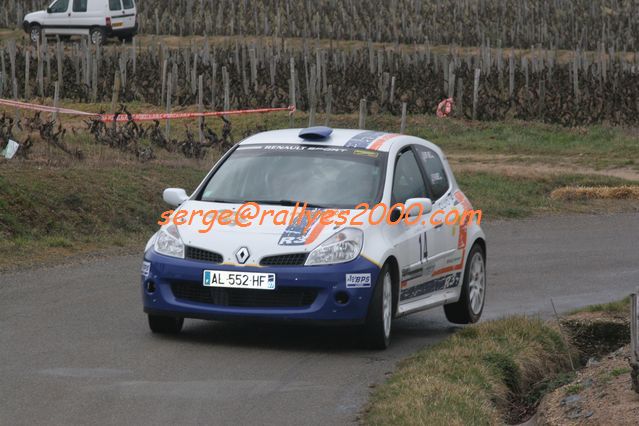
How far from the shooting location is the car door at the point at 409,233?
1141 cm

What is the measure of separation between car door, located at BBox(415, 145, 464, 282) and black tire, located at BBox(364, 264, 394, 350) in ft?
3.20

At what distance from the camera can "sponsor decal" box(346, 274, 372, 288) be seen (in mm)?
10719

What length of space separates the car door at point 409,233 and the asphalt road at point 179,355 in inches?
19.0

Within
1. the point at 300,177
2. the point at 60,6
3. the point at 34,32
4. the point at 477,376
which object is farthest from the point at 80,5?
the point at 477,376

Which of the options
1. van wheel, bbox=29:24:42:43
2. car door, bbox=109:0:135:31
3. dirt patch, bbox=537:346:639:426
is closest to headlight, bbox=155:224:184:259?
dirt patch, bbox=537:346:639:426

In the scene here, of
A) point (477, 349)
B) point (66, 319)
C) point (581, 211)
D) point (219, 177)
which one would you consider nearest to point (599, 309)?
point (477, 349)

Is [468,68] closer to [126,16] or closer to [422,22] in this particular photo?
[126,16]

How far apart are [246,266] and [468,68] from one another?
31248 mm

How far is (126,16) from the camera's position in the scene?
52.1 m

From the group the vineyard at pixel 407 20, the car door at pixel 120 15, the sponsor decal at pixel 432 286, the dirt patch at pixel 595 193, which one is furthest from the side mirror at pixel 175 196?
the vineyard at pixel 407 20

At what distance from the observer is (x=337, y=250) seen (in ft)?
35.4

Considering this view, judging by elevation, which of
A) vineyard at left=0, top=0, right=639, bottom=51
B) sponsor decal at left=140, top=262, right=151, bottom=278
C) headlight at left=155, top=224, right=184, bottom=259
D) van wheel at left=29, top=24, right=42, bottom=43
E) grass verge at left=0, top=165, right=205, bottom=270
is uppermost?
headlight at left=155, top=224, right=184, bottom=259

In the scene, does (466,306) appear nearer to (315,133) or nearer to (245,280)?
(315,133)

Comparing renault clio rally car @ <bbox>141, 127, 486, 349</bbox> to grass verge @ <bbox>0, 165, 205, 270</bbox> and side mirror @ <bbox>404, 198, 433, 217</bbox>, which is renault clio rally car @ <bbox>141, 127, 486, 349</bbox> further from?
grass verge @ <bbox>0, 165, 205, 270</bbox>
